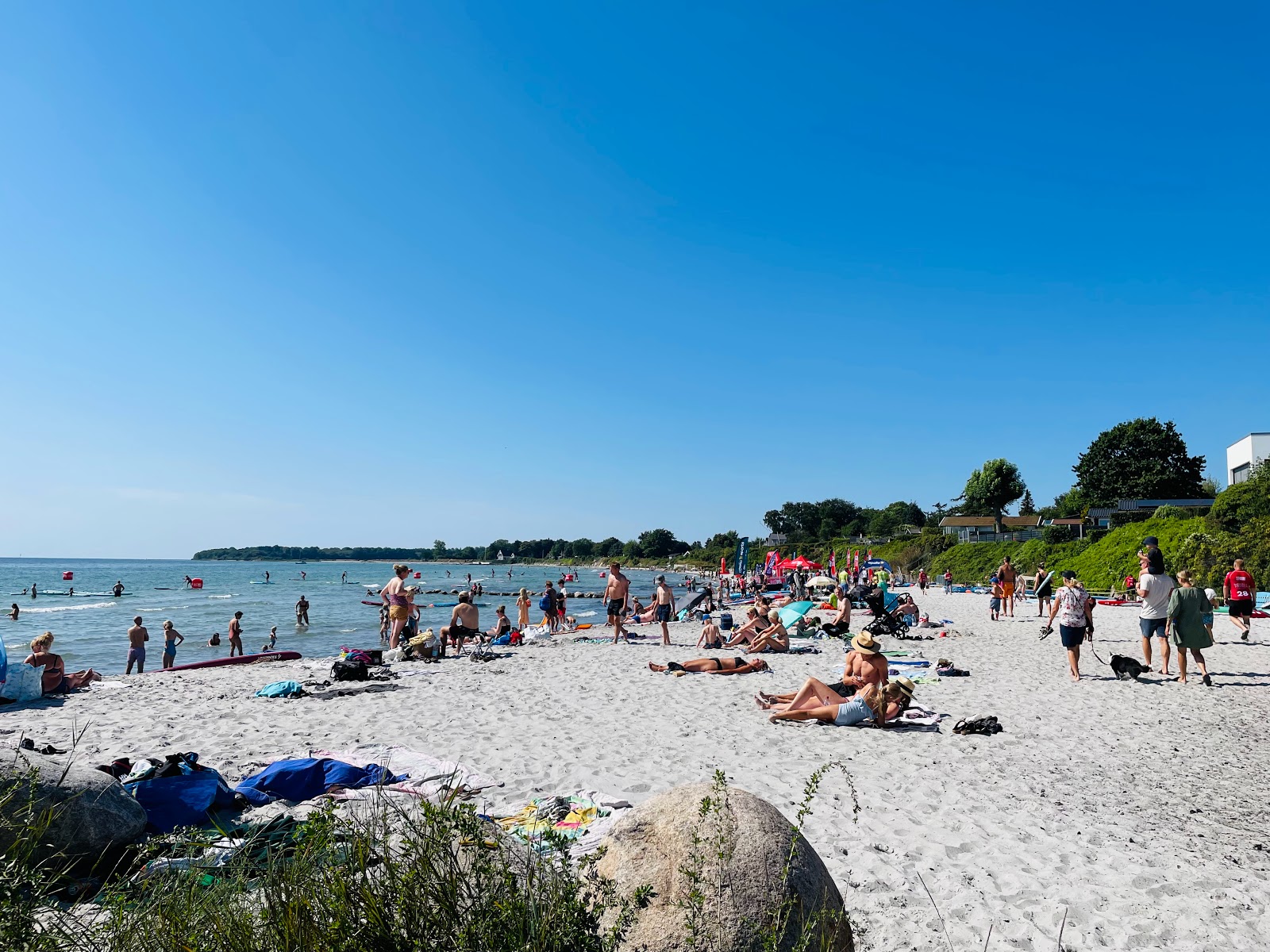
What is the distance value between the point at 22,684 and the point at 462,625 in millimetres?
7126

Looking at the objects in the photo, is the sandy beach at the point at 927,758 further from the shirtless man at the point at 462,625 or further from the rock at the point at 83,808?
the rock at the point at 83,808

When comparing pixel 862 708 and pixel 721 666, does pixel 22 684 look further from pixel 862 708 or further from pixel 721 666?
pixel 862 708

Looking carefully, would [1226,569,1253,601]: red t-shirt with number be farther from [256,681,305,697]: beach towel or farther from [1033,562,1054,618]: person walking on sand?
[256,681,305,697]: beach towel

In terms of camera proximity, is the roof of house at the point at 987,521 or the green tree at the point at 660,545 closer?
the roof of house at the point at 987,521

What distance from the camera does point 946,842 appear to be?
15.5 ft

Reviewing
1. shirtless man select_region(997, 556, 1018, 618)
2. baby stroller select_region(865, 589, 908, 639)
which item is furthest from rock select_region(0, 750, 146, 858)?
shirtless man select_region(997, 556, 1018, 618)

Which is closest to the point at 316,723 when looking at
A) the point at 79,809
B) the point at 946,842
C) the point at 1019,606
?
the point at 79,809

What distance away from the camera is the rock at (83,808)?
3.83m

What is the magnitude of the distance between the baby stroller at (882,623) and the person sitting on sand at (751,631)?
2.42 m

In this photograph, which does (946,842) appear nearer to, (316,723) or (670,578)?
(316,723)


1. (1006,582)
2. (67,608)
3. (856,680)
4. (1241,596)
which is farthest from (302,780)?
(67,608)

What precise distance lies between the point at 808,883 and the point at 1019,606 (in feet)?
88.1

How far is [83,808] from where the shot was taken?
13.2ft

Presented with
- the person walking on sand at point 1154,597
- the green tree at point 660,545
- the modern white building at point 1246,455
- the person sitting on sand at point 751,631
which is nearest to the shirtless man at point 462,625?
the person sitting on sand at point 751,631
